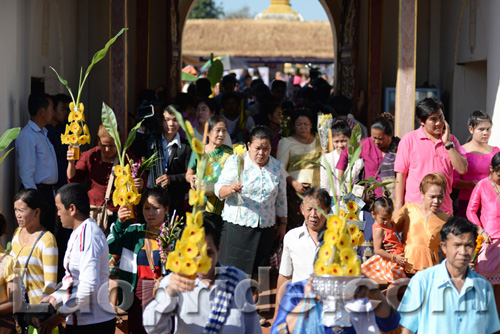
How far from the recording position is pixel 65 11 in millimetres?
10562

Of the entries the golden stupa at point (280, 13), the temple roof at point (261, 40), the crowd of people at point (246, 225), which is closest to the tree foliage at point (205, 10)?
the golden stupa at point (280, 13)

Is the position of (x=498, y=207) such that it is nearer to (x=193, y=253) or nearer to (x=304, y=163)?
(x=304, y=163)

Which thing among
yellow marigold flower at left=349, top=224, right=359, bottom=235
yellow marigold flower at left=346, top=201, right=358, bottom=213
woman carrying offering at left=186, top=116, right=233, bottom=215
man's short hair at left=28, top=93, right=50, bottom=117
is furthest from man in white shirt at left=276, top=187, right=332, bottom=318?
man's short hair at left=28, top=93, right=50, bottom=117

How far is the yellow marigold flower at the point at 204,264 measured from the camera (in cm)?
390

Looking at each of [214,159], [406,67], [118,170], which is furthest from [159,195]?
[406,67]

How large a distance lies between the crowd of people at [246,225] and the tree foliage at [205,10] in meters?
46.3

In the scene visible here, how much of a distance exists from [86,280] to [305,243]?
157 cm

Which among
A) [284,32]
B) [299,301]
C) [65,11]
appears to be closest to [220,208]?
[299,301]

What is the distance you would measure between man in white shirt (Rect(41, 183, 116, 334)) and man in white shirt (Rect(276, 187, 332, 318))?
1276 mm

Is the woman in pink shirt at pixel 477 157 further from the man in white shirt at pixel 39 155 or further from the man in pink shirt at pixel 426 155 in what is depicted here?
the man in white shirt at pixel 39 155

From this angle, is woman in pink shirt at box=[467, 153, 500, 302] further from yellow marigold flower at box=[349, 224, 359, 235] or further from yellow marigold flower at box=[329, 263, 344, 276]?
yellow marigold flower at box=[329, 263, 344, 276]

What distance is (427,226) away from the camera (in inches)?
238

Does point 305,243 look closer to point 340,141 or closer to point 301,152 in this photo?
point 340,141

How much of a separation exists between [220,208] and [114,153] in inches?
44.2
